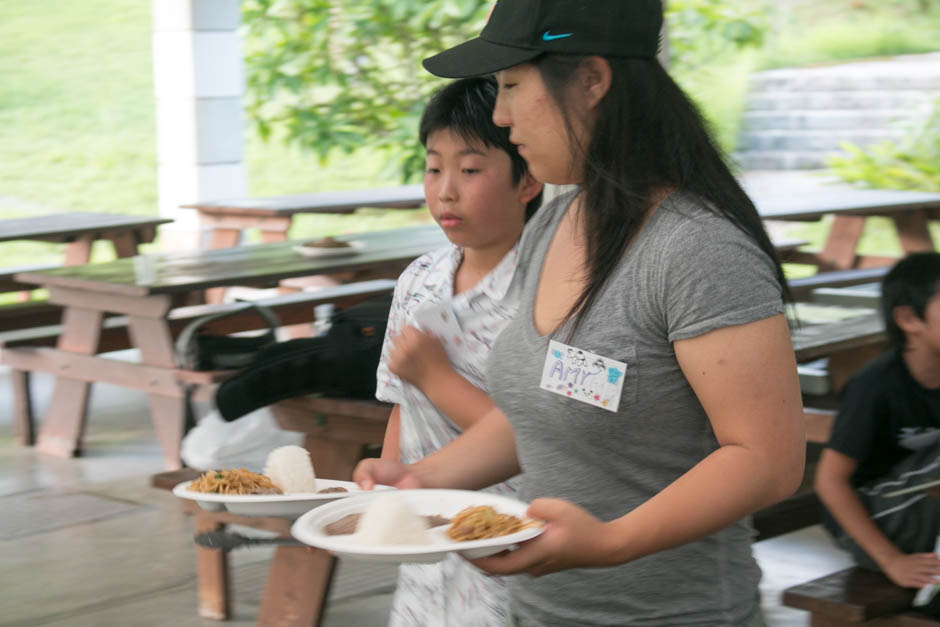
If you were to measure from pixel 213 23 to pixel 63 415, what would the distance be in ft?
13.7

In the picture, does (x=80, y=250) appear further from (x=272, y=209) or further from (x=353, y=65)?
(x=353, y=65)

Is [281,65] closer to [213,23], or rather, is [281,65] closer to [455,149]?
[213,23]

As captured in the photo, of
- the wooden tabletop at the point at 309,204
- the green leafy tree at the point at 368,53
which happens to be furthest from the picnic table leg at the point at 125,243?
the green leafy tree at the point at 368,53

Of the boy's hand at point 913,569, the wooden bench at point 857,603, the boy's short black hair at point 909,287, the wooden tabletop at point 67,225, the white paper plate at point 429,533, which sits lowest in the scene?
the wooden tabletop at point 67,225

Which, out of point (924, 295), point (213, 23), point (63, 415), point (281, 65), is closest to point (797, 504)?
point (924, 295)

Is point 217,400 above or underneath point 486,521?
underneath

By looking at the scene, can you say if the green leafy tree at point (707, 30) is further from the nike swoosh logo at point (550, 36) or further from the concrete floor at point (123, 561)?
the nike swoosh logo at point (550, 36)

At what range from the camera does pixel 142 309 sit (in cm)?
544

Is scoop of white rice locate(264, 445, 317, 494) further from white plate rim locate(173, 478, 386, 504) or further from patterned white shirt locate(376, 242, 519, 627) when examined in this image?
patterned white shirt locate(376, 242, 519, 627)

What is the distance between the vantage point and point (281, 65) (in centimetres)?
1241

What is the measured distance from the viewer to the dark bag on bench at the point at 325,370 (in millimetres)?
3268

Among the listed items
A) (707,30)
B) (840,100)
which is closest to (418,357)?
(707,30)

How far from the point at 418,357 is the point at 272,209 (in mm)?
6212

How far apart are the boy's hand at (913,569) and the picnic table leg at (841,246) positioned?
19.1 feet
